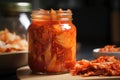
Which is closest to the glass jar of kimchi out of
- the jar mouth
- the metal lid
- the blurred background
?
the jar mouth

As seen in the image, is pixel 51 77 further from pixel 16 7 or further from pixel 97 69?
pixel 16 7

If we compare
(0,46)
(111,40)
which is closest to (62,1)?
Answer: (111,40)

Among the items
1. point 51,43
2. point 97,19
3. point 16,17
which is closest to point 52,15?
point 51,43

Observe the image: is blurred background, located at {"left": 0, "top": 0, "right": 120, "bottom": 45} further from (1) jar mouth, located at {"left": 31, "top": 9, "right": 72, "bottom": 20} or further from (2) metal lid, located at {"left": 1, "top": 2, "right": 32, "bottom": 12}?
(1) jar mouth, located at {"left": 31, "top": 9, "right": 72, "bottom": 20}

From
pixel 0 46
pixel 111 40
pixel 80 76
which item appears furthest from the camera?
pixel 111 40

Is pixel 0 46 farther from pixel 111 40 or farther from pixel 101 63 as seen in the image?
pixel 111 40
